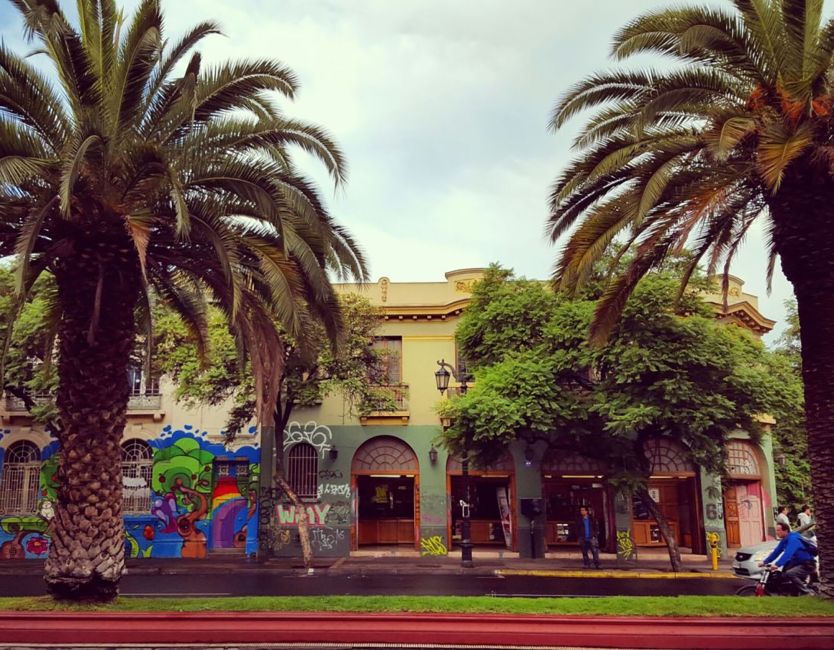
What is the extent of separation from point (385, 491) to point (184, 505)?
6.74 metres

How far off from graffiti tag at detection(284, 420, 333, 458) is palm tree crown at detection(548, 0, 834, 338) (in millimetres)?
14632

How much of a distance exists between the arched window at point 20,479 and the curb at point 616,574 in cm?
1573

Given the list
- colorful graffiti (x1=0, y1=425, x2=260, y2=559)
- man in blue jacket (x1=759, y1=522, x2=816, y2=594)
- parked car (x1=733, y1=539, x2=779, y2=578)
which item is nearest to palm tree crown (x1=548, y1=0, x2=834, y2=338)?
man in blue jacket (x1=759, y1=522, x2=816, y2=594)

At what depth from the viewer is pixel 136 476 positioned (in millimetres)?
24875

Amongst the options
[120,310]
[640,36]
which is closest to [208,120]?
[120,310]

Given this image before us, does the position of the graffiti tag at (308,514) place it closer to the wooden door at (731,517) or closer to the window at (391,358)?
the window at (391,358)

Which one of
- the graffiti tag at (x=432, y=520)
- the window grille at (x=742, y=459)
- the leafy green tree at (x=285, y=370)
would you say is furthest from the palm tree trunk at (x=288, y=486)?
the window grille at (x=742, y=459)

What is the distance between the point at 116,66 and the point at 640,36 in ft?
23.3

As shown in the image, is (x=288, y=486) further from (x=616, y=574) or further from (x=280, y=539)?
(x=616, y=574)

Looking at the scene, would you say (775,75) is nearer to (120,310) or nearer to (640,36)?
(640,36)

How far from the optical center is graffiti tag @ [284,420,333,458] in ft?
82.5

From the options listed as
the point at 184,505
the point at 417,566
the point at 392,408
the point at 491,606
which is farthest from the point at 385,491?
the point at 491,606

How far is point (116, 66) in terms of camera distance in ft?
31.2

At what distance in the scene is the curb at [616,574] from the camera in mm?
19625
